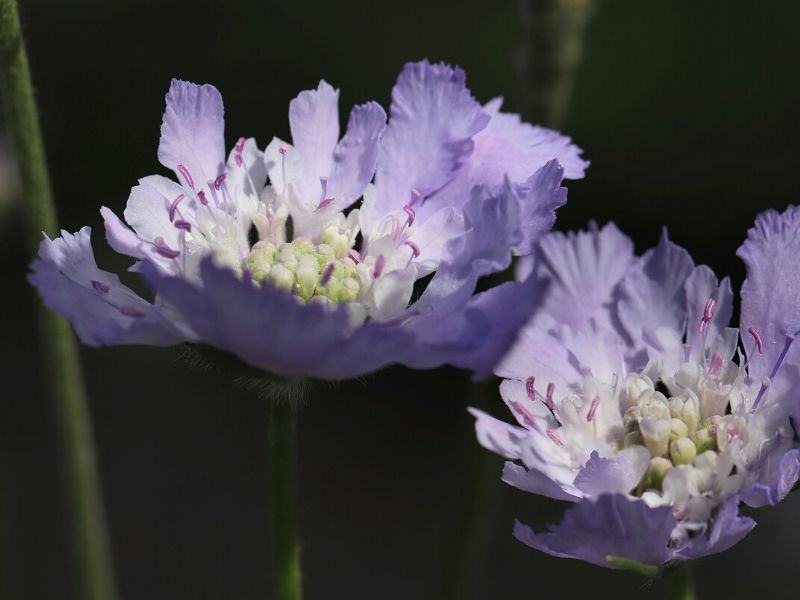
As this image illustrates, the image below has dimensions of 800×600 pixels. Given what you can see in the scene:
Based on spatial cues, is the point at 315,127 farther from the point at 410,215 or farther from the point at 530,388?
the point at 530,388

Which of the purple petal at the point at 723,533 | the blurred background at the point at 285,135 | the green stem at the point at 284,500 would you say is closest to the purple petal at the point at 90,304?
the green stem at the point at 284,500

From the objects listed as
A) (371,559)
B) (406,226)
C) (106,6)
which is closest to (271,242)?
(406,226)

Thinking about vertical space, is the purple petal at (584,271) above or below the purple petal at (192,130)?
below

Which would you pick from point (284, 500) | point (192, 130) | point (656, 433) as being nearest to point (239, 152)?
point (192, 130)

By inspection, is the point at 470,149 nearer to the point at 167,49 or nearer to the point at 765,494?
the point at 765,494

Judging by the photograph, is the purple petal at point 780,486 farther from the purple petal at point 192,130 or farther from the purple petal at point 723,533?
the purple petal at point 192,130
